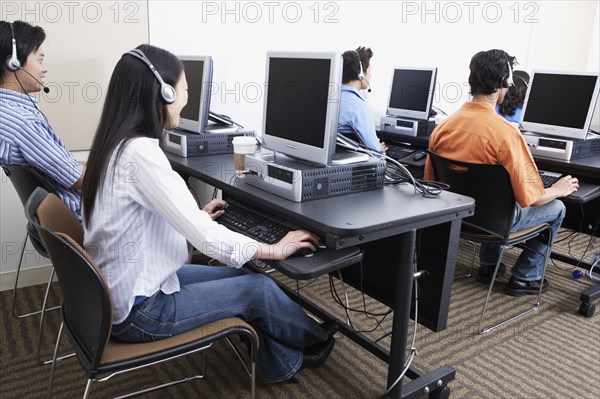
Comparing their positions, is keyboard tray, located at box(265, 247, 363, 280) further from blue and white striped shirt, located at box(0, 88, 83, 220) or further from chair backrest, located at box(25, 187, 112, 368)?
blue and white striped shirt, located at box(0, 88, 83, 220)

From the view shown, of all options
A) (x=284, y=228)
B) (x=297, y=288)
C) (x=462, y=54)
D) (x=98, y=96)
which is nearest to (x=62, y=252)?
(x=284, y=228)

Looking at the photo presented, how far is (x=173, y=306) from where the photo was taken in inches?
53.4

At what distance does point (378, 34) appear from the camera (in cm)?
369

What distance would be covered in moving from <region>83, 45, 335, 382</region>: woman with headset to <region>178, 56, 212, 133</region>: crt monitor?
0.82 m

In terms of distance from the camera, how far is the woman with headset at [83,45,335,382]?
49.2 inches

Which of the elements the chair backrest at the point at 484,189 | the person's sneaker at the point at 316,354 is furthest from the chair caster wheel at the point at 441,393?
the chair backrest at the point at 484,189

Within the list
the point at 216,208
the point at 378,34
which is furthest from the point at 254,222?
the point at 378,34

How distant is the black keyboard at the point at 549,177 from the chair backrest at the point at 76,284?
1985 mm

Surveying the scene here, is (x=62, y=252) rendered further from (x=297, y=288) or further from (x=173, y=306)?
(x=297, y=288)

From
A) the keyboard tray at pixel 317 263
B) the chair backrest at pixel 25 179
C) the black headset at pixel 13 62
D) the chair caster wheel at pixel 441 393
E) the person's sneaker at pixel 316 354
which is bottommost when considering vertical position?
the chair caster wheel at pixel 441 393

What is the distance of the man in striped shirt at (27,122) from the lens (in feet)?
6.05

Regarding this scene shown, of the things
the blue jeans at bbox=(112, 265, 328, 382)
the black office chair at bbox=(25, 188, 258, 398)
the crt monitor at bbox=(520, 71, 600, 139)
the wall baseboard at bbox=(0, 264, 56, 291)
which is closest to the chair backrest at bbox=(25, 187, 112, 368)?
the black office chair at bbox=(25, 188, 258, 398)

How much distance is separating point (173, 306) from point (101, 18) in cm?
181

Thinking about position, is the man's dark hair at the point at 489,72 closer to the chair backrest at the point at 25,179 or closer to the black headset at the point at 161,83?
the black headset at the point at 161,83
